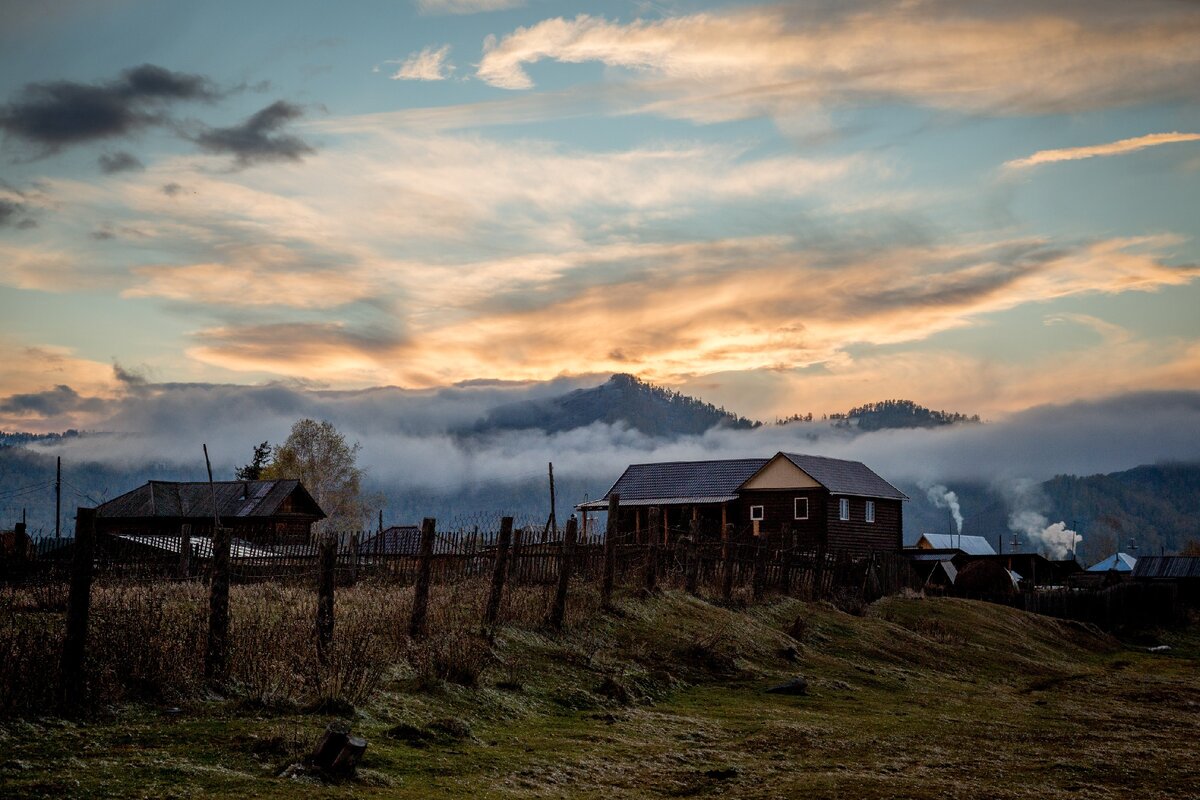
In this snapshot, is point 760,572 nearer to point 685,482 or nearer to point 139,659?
point 139,659

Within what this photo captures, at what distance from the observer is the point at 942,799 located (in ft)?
38.0

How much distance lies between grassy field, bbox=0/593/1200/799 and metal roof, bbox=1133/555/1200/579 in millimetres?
52830

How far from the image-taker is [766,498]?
70562 mm

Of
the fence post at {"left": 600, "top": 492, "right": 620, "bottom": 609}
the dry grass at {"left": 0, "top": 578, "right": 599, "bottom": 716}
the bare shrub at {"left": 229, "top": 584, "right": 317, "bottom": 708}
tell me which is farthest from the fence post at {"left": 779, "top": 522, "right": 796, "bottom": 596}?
the bare shrub at {"left": 229, "top": 584, "right": 317, "bottom": 708}

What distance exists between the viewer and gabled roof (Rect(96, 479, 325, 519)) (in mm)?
65000

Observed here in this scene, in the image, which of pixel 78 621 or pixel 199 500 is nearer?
pixel 78 621

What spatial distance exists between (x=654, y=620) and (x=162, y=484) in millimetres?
51946

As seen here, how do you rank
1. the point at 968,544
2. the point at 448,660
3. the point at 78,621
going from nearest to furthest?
the point at 78,621 < the point at 448,660 < the point at 968,544

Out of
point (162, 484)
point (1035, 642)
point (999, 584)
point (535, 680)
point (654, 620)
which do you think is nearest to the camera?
point (535, 680)

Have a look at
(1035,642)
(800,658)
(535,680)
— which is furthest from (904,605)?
(535,680)

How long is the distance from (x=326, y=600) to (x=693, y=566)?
632 inches

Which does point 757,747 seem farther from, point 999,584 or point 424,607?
point 999,584

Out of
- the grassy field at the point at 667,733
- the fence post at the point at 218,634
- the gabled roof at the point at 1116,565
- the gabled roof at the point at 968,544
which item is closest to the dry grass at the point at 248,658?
the fence post at the point at 218,634

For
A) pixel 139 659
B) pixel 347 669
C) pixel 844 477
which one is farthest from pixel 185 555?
pixel 844 477
